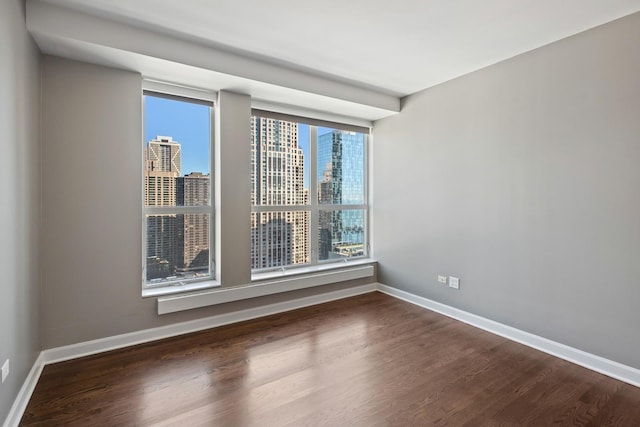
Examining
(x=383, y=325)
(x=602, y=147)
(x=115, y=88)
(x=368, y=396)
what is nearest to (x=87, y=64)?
(x=115, y=88)

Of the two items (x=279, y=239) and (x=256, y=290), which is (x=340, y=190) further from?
(x=256, y=290)

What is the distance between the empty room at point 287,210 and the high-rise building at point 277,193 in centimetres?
3

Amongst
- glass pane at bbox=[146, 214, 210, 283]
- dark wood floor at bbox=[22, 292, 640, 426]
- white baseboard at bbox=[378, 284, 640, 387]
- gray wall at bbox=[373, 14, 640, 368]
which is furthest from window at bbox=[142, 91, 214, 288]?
white baseboard at bbox=[378, 284, 640, 387]

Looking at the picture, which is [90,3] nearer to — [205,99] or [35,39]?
[35,39]

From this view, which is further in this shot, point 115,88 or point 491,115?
point 491,115

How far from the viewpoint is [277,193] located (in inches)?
153

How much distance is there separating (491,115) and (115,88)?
3547 millimetres

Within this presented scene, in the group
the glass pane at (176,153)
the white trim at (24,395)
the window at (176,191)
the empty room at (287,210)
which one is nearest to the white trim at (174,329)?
the empty room at (287,210)

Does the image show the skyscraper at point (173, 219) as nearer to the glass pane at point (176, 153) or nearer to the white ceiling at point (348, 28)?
the glass pane at point (176, 153)

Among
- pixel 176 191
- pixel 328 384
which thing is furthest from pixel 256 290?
pixel 328 384

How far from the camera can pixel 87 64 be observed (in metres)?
2.61

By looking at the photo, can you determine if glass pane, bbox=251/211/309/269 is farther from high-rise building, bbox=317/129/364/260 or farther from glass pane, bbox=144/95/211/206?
glass pane, bbox=144/95/211/206

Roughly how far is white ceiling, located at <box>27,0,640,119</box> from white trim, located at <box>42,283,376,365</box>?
238 centimetres

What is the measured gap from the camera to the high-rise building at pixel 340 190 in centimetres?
431
